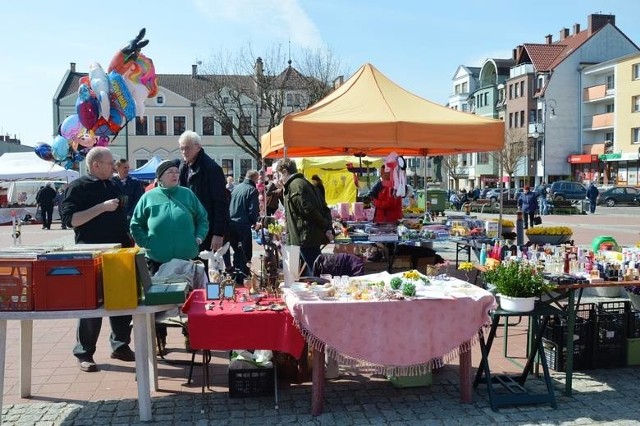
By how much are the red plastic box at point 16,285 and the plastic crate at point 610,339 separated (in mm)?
4259

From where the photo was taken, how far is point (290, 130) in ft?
20.7

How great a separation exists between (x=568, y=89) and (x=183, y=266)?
46184mm

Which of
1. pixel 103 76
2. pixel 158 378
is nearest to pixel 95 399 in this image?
pixel 158 378

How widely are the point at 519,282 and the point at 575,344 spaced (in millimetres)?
1198

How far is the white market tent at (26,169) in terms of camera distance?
22.4 meters

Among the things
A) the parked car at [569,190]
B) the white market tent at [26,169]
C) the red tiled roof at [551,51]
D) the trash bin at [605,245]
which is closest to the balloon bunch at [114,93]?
the trash bin at [605,245]

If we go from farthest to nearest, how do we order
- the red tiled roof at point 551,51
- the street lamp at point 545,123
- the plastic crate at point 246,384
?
the red tiled roof at point 551,51 < the street lamp at point 545,123 < the plastic crate at point 246,384

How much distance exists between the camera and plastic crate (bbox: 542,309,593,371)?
5.02m

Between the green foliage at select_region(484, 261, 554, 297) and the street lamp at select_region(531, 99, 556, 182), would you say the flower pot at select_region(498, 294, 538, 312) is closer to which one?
the green foliage at select_region(484, 261, 554, 297)

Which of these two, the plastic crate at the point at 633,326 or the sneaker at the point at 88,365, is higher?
the plastic crate at the point at 633,326

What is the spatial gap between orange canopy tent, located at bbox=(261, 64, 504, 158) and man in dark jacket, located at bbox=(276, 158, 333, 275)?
0.41 meters

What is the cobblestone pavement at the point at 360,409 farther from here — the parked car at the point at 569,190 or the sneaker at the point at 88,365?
the parked car at the point at 569,190

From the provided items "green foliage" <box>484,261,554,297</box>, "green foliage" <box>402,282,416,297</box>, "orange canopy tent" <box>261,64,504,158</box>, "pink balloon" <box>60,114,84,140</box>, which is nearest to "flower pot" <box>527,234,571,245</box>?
"orange canopy tent" <box>261,64,504,158</box>

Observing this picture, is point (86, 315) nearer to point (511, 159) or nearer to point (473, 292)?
point (473, 292)
